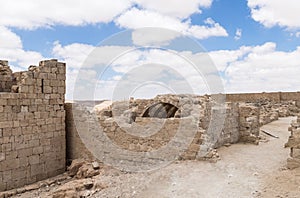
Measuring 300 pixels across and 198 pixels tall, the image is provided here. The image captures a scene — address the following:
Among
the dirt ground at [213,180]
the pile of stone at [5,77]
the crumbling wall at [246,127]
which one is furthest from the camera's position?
the crumbling wall at [246,127]

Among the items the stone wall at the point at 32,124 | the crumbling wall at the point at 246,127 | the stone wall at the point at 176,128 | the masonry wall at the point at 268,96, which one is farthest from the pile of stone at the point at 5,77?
the masonry wall at the point at 268,96

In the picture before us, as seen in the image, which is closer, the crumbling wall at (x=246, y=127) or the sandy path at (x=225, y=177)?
the sandy path at (x=225, y=177)

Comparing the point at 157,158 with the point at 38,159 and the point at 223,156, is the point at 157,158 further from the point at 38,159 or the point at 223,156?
the point at 38,159

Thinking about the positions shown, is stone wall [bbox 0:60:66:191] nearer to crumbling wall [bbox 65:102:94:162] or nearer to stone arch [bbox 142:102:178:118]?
crumbling wall [bbox 65:102:94:162]

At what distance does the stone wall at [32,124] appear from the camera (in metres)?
8.88

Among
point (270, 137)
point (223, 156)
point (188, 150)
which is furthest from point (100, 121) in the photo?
point (270, 137)

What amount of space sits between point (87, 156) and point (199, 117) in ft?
13.6

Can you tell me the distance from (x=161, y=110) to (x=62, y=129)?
520 centimetres

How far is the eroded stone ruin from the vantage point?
8.71 metres

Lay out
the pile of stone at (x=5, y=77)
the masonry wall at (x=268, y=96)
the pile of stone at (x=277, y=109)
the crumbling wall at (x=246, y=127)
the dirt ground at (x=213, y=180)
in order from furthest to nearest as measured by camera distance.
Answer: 1. the masonry wall at (x=268, y=96)
2. the pile of stone at (x=277, y=109)
3. the crumbling wall at (x=246, y=127)
4. the pile of stone at (x=5, y=77)
5. the dirt ground at (x=213, y=180)

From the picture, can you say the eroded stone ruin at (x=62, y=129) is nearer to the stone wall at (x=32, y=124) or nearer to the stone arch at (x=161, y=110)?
the stone wall at (x=32, y=124)

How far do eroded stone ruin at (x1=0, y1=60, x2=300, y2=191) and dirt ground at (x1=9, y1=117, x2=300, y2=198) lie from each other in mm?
778

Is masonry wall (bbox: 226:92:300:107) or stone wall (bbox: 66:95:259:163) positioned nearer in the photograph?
stone wall (bbox: 66:95:259:163)

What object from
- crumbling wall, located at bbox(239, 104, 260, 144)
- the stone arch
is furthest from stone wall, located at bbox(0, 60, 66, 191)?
crumbling wall, located at bbox(239, 104, 260, 144)
